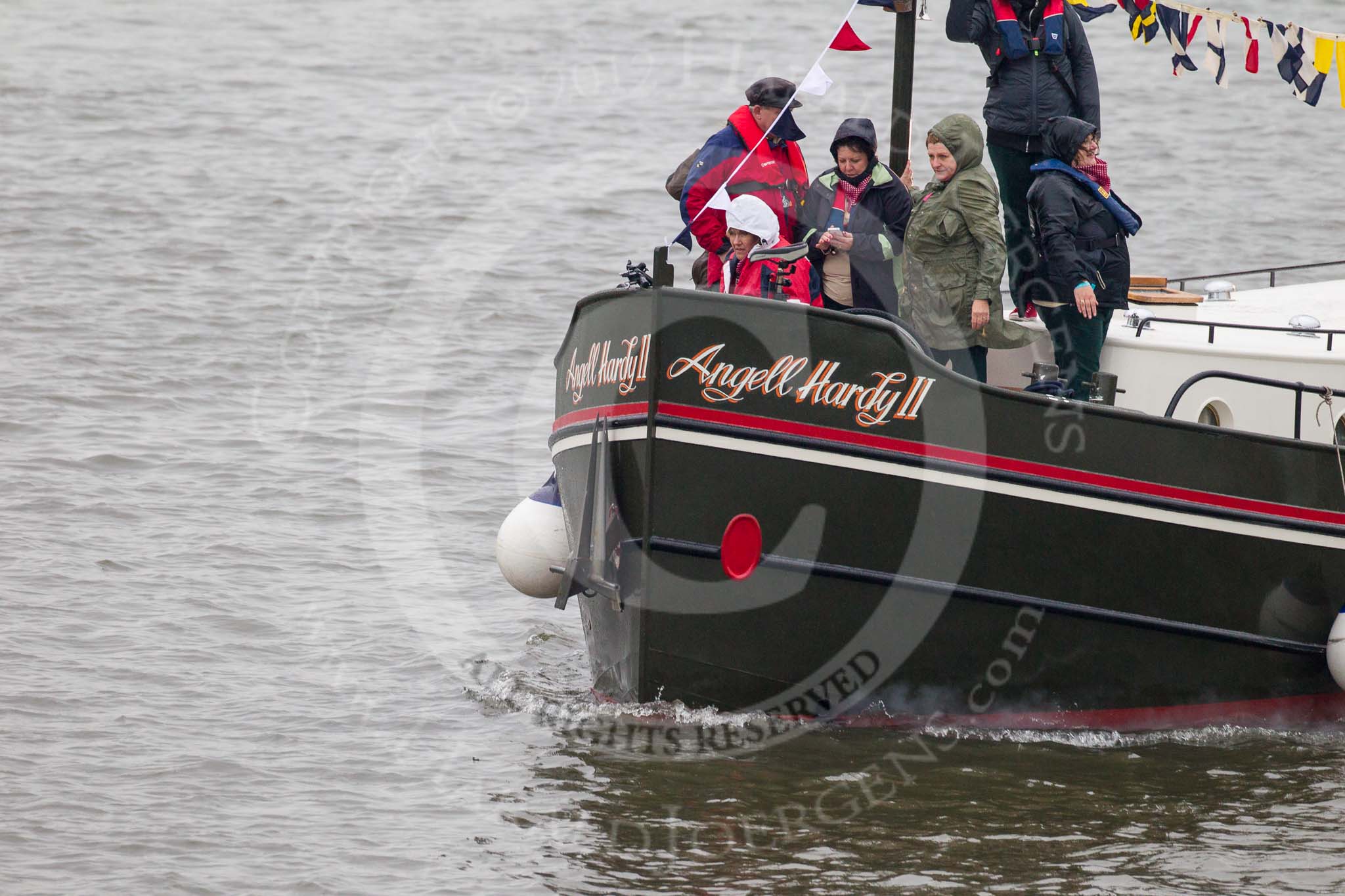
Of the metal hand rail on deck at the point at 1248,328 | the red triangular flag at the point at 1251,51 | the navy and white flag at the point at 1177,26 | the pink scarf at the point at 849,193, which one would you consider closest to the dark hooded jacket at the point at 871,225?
the pink scarf at the point at 849,193

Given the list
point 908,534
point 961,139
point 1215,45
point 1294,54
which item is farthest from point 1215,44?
point 908,534

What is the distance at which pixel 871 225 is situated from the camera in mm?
7059

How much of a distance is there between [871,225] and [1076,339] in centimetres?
102

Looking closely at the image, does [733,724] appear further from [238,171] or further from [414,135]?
[414,135]

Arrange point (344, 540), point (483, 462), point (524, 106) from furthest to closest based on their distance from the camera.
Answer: point (524, 106)
point (483, 462)
point (344, 540)

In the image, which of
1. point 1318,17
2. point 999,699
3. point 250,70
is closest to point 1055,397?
point 999,699

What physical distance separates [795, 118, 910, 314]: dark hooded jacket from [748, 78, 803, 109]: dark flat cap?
0.26 m

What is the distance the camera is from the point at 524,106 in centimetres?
2241

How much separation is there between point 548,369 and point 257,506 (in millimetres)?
3838

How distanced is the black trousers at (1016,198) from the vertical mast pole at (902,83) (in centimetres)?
43

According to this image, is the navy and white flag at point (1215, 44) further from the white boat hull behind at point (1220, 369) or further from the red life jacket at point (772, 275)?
the red life jacket at point (772, 275)

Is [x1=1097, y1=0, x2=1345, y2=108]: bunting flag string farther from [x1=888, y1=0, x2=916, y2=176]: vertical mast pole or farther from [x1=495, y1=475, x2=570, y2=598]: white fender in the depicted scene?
[x1=495, y1=475, x2=570, y2=598]: white fender

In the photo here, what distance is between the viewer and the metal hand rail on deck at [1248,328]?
24.6 feet

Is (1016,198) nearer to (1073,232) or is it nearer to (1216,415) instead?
(1073,232)
